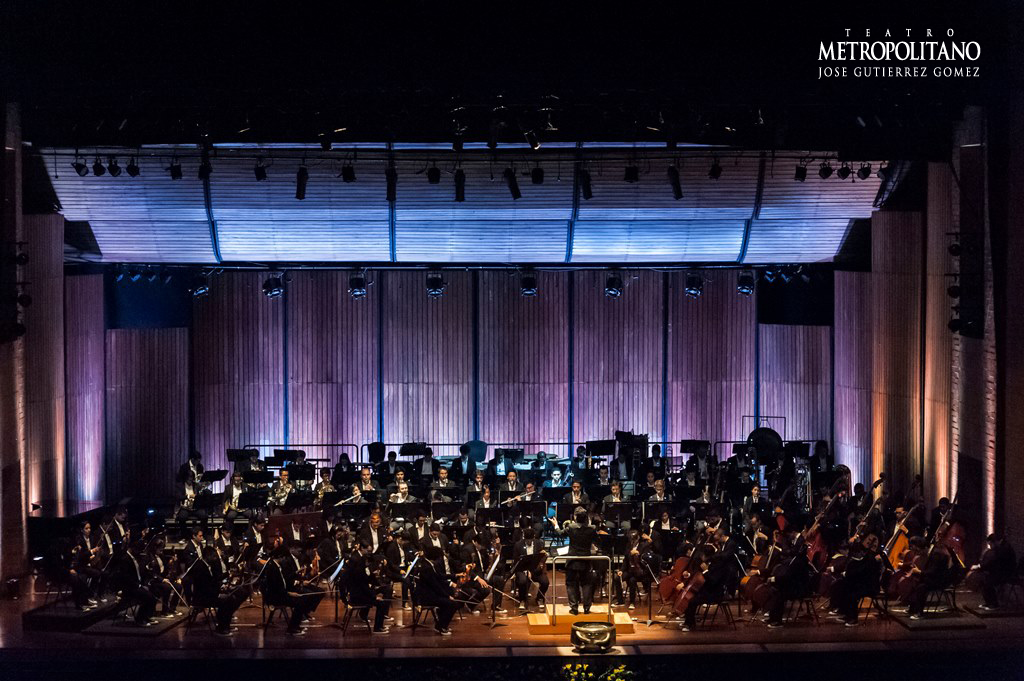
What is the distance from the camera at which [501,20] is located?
14711mm

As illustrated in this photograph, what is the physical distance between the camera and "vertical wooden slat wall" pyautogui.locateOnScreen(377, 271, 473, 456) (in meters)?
22.1

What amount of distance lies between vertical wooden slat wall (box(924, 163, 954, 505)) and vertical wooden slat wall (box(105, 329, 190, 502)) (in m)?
13.2

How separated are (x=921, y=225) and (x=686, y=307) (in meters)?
5.30

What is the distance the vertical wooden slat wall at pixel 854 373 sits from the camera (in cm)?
1983

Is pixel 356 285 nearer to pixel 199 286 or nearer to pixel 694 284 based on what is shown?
pixel 199 286

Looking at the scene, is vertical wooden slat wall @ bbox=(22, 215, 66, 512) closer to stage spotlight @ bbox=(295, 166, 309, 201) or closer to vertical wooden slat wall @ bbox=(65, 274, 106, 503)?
vertical wooden slat wall @ bbox=(65, 274, 106, 503)

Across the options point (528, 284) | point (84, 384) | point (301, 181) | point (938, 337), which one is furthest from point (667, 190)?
point (84, 384)

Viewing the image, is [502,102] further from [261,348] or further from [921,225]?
[261,348]

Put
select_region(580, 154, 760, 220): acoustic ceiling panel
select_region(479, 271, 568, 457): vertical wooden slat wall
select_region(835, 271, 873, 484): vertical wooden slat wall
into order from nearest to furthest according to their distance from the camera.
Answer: select_region(580, 154, 760, 220): acoustic ceiling panel, select_region(835, 271, 873, 484): vertical wooden slat wall, select_region(479, 271, 568, 457): vertical wooden slat wall

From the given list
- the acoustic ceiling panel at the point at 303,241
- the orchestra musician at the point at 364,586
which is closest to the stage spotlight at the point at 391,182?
the acoustic ceiling panel at the point at 303,241

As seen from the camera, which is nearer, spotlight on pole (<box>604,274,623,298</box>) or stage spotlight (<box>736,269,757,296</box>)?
spotlight on pole (<box>604,274,623,298</box>)

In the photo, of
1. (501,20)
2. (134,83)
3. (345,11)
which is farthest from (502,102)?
(134,83)

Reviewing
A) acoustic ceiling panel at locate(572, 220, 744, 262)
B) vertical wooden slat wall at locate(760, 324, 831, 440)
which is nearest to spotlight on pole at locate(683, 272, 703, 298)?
acoustic ceiling panel at locate(572, 220, 744, 262)

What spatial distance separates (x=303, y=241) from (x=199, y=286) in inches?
81.0
